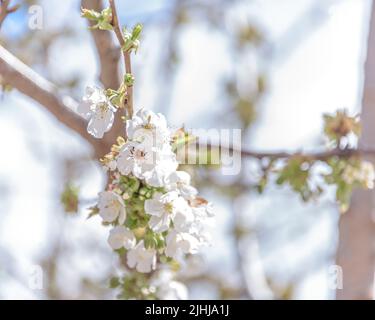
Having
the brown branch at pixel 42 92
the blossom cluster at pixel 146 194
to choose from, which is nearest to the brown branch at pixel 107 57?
the brown branch at pixel 42 92

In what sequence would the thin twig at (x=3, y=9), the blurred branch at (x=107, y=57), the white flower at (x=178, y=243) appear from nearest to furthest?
the white flower at (x=178, y=243) → the thin twig at (x=3, y=9) → the blurred branch at (x=107, y=57)

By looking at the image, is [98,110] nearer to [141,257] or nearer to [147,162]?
[147,162]

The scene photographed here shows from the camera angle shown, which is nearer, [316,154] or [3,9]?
[3,9]

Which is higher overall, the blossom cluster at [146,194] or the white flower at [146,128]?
the white flower at [146,128]

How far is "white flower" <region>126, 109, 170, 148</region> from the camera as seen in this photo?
36.9 inches

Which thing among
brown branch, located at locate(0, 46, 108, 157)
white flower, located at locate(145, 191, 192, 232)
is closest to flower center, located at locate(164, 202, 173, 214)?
white flower, located at locate(145, 191, 192, 232)

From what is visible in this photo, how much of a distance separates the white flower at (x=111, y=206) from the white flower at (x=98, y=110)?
129 mm

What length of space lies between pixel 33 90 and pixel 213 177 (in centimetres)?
148

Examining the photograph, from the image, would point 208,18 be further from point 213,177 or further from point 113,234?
point 113,234

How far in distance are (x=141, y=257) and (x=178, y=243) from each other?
132 millimetres

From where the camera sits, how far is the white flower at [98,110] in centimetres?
93

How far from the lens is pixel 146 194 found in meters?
1.02

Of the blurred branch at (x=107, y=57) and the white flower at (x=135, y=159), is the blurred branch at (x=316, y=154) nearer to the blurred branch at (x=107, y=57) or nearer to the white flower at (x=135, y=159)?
the blurred branch at (x=107, y=57)

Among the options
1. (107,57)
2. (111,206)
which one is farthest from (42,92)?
(111,206)
